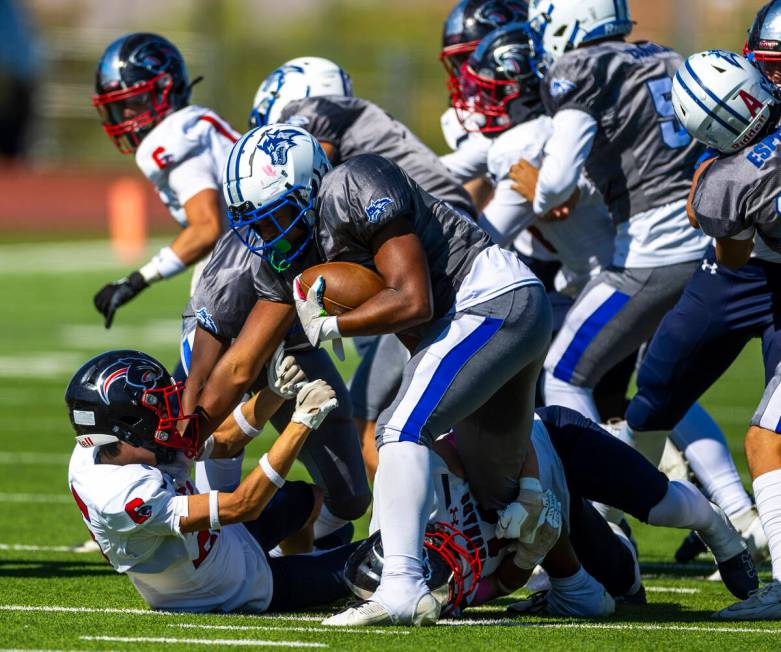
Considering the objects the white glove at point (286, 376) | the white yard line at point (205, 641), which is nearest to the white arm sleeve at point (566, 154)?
the white glove at point (286, 376)

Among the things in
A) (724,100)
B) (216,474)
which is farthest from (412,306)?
(216,474)

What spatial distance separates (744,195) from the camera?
4445 mm

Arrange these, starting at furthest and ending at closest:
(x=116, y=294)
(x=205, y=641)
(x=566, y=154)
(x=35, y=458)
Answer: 1. (x=35, y=458)
2. (x=116, y=294)
3. (x=566, y=154)
4. (x=205, y=641)

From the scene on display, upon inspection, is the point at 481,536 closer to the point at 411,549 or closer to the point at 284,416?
the point at 411,549

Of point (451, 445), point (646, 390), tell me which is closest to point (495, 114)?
point (646, 390)

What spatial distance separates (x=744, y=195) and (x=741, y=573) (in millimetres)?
1180

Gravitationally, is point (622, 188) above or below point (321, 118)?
below

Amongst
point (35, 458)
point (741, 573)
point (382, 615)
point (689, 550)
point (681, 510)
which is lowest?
point (35, 458)

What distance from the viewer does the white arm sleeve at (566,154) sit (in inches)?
217

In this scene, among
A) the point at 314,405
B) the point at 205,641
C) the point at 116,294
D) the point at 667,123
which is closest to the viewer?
the point at 205,641

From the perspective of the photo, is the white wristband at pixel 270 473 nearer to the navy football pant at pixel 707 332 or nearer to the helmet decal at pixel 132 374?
the helmet decal at pixel 132 374

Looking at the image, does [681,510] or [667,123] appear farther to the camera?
[667,123]

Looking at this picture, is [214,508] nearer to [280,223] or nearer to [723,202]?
[280,223]

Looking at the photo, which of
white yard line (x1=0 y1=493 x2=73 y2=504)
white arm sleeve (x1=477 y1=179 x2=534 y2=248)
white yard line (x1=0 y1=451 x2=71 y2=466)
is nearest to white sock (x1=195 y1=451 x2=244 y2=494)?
white arm sleeve (x1=477 y1=179 x2=534 y2=248)
